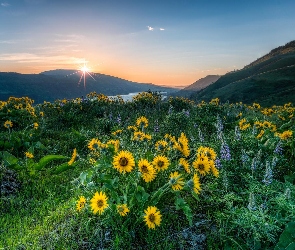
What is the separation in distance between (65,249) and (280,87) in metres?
86.4

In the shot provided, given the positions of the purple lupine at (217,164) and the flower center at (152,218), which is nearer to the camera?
the flower center at (152,218)

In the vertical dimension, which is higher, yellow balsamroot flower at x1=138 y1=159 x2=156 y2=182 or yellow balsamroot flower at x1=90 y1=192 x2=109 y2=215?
yellow balsamroot flower at x1=138 y1=159 x2=156 y2=182

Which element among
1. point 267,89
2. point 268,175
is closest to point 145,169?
point 268,175

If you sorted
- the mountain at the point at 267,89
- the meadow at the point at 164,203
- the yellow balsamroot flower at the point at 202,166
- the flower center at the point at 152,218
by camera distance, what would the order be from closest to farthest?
the flower center at the point at 152,218
the meadow at the point at 164,203
the yellow balsamroot flower at the point at 202,166
the mountain at the point at 267,89

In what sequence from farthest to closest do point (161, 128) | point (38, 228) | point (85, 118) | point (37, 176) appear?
point (85, 118) < point (161, 128) < point (37, 176) < point (38, 228)

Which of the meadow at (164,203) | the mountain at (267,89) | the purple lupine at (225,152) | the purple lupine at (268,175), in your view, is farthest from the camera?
the mountain at (267,89)

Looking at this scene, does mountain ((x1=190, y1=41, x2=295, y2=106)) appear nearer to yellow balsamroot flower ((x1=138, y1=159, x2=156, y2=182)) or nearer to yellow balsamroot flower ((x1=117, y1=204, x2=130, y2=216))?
yellow balsamroot flower ((x1=138, y1=159, x2=156, y2=182))

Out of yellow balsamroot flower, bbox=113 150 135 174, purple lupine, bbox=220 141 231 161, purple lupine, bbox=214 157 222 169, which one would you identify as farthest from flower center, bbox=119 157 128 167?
purple lupine, bbox=220 141 231 161

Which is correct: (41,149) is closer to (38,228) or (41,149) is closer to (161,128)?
(161,128)

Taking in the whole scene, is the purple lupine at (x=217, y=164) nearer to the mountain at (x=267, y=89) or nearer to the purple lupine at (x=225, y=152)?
the purple lupine at (x=225, y=152)

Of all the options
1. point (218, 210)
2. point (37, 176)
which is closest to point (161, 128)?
point (37, 176)

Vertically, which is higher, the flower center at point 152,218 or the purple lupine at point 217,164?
the purple lupine at point 217,164

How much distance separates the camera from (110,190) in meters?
3.06

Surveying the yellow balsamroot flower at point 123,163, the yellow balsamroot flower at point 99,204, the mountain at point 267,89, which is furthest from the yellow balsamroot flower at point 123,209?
the mountain at point 267,89
